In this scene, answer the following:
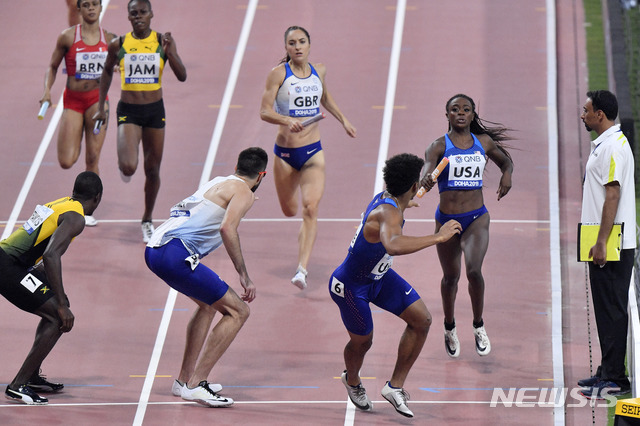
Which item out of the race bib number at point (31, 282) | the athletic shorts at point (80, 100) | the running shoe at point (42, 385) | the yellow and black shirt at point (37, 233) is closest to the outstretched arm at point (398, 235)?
the yellow and black shirt at point (37, 233)

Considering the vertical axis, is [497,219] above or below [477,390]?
above

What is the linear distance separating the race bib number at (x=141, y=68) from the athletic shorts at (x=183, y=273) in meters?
4.05

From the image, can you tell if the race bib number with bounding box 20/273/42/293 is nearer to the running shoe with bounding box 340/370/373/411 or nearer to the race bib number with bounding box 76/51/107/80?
the running shoe with bounding box 340/370/373/411

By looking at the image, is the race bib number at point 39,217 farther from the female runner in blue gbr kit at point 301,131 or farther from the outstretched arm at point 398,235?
the female runner in blue gbr kit at point 301,131

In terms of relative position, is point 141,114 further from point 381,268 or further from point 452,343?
point 381,268

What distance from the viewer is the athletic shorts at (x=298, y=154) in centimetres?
1262

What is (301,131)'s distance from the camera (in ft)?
40.8

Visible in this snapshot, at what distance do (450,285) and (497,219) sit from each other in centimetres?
348

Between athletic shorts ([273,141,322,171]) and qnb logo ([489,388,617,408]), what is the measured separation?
3.56m

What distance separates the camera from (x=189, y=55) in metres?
18.5

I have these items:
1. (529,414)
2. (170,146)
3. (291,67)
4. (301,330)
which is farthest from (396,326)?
(170,146)

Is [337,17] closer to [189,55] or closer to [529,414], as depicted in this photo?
[189,55]

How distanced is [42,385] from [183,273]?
1631mm

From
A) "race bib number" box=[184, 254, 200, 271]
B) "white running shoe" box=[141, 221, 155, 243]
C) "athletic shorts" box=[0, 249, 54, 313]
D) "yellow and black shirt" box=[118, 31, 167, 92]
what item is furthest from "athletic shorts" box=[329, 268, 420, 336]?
"yellow and black shirt" box=[118, 31, 167, 92]
